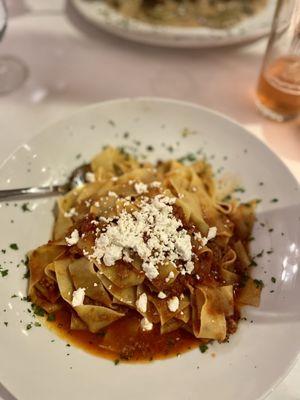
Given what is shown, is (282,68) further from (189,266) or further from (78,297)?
(78,297)

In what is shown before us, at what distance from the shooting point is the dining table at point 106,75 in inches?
140

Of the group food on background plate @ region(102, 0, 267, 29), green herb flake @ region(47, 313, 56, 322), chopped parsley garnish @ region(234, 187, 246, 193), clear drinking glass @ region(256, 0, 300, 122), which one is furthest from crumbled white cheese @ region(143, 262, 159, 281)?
food on background plate @ region(102, 0, 267, 29)

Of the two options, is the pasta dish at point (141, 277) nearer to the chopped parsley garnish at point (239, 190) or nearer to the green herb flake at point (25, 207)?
the green herb flake at point (25, 207)

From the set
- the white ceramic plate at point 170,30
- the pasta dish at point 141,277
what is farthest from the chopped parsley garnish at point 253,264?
the white ceramic plate at point 170,30

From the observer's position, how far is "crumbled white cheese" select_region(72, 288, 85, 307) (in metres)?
2.55

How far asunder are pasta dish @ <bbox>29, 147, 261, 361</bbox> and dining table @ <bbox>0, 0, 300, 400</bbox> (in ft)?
3.16

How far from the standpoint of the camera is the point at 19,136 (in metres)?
3.44

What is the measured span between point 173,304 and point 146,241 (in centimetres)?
35

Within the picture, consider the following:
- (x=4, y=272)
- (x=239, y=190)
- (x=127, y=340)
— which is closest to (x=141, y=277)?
(x=127, y=340)

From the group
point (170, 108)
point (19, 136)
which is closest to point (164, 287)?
point (170, 108)

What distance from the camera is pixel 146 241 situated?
2594 millimetres

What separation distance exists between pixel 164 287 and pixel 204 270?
0.83 feet

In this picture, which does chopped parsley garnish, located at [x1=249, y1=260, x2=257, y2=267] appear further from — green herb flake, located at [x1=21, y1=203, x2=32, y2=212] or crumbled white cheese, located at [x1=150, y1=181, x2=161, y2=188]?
green herb flake, located at [x1=21, y1=203, x2=32, y2=212]

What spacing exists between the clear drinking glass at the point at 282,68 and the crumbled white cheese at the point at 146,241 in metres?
1.40
